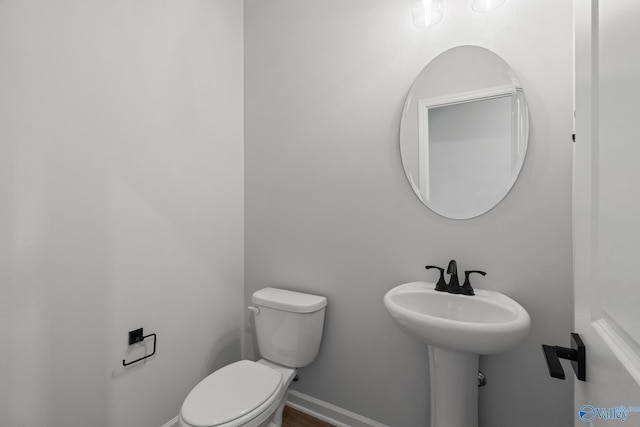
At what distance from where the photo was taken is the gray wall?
1.16m

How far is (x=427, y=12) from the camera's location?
1.35m

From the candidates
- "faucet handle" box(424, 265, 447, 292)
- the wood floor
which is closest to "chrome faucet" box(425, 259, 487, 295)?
"faucet handle" box(424, 265, 447, 292)

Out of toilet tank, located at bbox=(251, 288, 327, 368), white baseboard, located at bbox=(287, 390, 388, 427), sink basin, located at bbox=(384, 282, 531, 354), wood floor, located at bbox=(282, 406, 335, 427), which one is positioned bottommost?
wood floor, located at bbox=(282, 406, 335, 427)

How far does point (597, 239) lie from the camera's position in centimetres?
48

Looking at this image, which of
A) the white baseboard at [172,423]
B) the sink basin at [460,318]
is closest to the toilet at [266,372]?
the white baseboard at [172,423]

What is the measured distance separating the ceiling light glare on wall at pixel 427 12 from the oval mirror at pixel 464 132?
17 cm

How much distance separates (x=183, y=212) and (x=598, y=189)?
1.66 m

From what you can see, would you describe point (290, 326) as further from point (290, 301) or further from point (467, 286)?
point (467, 286)

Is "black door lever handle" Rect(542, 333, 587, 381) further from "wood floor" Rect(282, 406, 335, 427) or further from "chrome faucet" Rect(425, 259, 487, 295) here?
"wood floor" Rect(282, 406, 335, 427)

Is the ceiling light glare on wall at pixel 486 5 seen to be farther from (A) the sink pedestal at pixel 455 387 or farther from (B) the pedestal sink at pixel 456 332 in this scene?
(A) the sink pedestal at pixel 455 387

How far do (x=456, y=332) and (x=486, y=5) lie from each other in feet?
4.41

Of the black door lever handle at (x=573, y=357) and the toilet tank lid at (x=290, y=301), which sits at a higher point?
the black door lever handle at (x=573, y=357)
